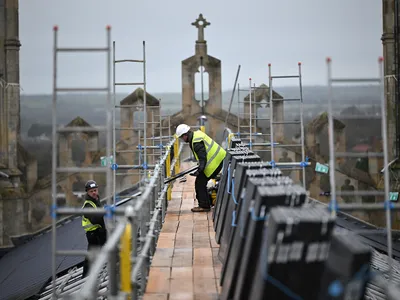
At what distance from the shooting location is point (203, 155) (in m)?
11.7

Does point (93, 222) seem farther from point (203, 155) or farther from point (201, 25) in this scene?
point (201, 25)

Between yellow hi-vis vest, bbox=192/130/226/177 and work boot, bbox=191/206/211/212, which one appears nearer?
yellow hi-vis vest, bbox=192/130/226/177

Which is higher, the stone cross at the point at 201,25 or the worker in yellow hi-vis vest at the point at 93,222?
the stone cross at the point at 201,25

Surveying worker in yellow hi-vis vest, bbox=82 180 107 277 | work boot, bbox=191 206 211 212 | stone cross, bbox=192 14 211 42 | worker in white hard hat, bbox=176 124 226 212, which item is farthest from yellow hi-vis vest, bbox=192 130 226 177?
stone cross, bbox=192 14 211 42

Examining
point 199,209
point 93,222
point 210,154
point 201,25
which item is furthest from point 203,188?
point 201,25

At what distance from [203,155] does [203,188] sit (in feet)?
1.93

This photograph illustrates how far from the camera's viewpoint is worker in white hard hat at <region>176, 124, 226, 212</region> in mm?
11625

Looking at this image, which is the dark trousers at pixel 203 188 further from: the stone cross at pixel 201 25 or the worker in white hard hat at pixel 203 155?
the stone cross at pixel 201 25

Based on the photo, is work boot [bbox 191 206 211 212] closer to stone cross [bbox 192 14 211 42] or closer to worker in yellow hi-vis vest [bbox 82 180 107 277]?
worker in yellow hi-vis vest [bbox 82 180 107 277]

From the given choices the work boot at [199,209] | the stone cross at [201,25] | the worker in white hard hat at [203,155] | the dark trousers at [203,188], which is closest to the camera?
the worker in white hard hat at [203,155]

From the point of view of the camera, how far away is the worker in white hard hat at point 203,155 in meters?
11.6

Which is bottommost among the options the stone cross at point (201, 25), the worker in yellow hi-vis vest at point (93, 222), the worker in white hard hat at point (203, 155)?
the worker in yellow hi-vis vest at point (93, 222)

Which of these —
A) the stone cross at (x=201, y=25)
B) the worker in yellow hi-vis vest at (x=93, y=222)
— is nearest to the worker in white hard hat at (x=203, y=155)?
the worker in yellow hi-vis vest at (x=93, y=222)

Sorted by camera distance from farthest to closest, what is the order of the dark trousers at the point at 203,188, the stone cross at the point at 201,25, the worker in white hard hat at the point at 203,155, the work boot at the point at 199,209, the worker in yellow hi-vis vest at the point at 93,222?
the stone cross at the point at 201,25 < the work boot at the point at 199,209 < the dark trousers at the point at 203,188 < the worker in white hard hat at the point at 203,155 < the worker in yellow hi-vis vest at the point at 93,222
